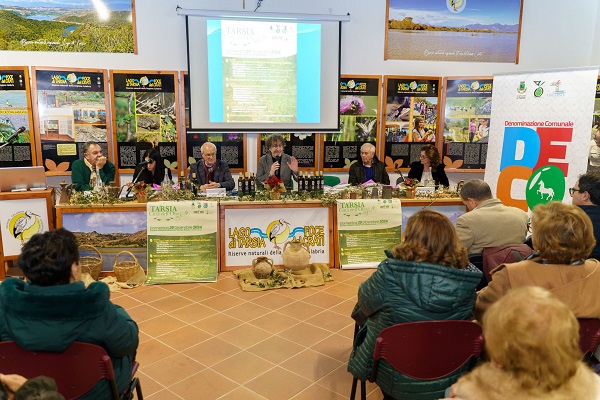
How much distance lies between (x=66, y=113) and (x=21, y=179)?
1765mm

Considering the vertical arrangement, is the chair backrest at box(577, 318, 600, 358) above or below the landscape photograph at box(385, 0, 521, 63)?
below

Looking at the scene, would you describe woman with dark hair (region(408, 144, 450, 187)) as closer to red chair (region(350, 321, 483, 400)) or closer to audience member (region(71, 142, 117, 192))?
audience member (region(71, 142, 117, 192))

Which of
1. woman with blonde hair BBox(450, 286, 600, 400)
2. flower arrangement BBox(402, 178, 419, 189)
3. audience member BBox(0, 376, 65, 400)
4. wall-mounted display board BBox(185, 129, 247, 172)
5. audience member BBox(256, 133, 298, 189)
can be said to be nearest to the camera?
woman with blonde hair BBox(450, 286, 600, 400)

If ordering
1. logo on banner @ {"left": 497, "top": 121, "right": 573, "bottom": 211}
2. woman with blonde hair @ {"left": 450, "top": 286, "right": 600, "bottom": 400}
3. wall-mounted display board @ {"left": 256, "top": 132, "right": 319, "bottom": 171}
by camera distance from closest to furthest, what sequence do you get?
woman with blonde hair @ {"left": 450, "top": 286, "right": 600, "bottom": 400}
logo on banner @ {"left": 497, "top": 121, "right": 573, "bottom": 211}
wall-mounted display board @ {"left": 256, "top": 132, "right": 319, "bottom": 171}

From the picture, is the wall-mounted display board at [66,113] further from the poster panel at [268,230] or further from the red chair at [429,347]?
the red chair at [429,347]

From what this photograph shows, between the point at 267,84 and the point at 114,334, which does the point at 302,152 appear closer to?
the point at 267,84

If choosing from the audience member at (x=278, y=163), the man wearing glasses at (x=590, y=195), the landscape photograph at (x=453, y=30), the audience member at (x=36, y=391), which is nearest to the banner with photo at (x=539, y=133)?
the man wearing glasses at (x=590, y=195)

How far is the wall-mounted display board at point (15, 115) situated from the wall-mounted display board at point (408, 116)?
5.03m

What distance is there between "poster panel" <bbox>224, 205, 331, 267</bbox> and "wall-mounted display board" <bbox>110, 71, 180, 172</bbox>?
232 centimetres

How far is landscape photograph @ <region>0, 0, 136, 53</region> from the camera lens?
648 cm

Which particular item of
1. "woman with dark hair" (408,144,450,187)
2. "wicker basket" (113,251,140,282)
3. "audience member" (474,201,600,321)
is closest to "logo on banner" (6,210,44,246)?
"wicker basket" (113,251,140,282)

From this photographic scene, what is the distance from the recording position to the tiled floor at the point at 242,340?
314cm

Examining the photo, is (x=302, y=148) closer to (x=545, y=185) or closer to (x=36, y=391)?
(x=545, y=185)

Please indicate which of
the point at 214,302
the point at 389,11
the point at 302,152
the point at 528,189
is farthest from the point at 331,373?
the point at 389,11
